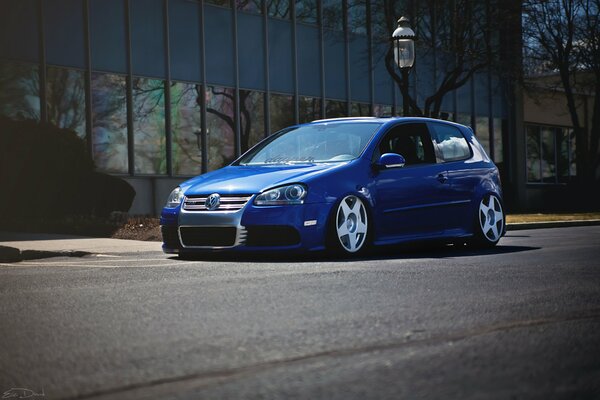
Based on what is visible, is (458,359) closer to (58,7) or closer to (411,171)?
(411,171)

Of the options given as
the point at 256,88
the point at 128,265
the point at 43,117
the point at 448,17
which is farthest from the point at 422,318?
the point at 448,17

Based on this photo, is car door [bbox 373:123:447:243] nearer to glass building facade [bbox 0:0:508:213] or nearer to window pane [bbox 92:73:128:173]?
glass building facade [bbox 0:0:508:213]

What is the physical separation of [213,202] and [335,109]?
18364mm

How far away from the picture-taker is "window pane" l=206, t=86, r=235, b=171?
24672 millimetres

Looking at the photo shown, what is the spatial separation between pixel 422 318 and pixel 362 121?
253 inches

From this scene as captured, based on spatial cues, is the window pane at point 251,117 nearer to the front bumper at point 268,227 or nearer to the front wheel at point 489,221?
the front wheel at point 489,221

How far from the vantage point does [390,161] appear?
1101 centimetres

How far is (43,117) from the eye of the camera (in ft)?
68.4

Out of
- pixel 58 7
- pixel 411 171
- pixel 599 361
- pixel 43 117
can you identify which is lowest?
pixel 599 361

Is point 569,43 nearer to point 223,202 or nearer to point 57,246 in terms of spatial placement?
point 57,246

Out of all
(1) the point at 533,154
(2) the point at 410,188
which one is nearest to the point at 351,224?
(2) the point at 410,188

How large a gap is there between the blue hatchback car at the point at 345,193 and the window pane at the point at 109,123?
1039 centimetres

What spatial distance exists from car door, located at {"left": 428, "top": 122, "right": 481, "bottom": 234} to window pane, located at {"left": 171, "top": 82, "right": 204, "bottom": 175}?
1221 cm

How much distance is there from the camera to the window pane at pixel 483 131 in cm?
3498
